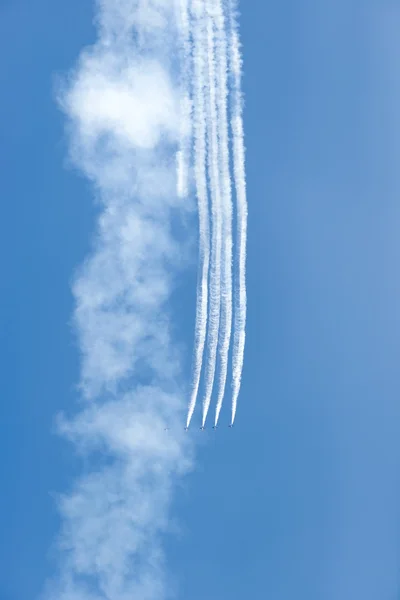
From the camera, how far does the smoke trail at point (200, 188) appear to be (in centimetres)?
1121

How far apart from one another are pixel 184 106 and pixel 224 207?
8.03ft

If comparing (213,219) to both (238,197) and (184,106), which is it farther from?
(184,106)

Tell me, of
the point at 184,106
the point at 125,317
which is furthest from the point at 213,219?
the point at 125,317

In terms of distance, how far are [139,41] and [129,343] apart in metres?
6.90

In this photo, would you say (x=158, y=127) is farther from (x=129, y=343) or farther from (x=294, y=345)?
(x=294, y=345)

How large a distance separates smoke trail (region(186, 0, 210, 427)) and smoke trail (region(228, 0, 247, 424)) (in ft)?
2.34

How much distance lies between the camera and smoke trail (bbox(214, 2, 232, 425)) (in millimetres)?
11320

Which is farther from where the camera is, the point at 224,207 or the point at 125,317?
the point at 125,317

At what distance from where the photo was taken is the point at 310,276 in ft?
39.0

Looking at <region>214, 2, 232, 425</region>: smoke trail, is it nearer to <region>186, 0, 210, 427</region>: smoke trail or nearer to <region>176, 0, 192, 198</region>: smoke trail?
<region>186, 0, 210, 427</region>: smoke trail

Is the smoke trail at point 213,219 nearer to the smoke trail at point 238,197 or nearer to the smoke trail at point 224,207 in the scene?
the smoke trail at point 224,207

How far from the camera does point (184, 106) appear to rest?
1137 centimetres

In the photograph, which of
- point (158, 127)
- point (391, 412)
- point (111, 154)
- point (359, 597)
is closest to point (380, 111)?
point (158, 127)

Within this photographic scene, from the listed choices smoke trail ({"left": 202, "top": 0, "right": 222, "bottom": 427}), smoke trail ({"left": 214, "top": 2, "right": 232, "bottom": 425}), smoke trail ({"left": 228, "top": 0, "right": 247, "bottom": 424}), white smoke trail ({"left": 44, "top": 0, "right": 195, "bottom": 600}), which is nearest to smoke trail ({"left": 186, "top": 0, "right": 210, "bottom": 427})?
smoke trail ({"left": 202, "top": 0, "right": 222, "bottom": 427})
